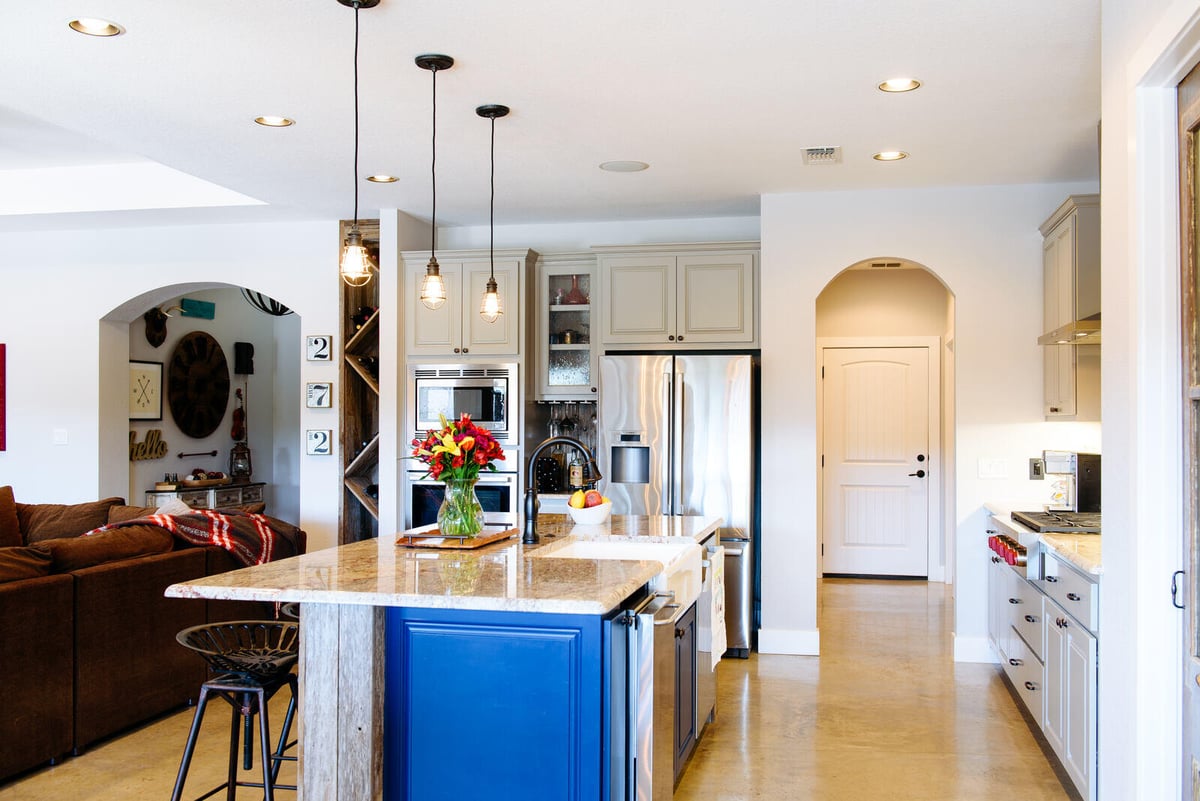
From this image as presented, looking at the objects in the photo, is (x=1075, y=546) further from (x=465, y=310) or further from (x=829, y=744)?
(x=465, y=310)

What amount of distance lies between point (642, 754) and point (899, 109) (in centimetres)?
270

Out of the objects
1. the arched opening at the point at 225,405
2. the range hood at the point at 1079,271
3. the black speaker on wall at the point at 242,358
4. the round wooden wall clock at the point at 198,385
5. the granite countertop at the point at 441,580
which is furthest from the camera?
the black speaker on wall at the point at 242,358

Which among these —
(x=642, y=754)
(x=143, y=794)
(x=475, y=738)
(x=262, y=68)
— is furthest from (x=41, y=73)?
(x=642, y=754)

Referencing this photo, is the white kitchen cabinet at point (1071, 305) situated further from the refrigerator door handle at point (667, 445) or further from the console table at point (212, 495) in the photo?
the console table at point (212, 495)

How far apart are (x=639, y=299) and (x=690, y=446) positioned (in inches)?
37.4

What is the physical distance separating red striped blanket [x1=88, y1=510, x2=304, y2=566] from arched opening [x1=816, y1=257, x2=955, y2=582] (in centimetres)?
453

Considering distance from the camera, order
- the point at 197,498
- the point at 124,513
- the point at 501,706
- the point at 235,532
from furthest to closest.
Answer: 1. the point at 197,498
2. the point at 124,513
3. the point at 235,532
4. the point at 501,706

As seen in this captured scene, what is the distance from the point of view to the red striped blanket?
441cm

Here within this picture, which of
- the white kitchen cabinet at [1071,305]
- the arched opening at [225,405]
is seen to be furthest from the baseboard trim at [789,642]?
the arched opening at [225,405]

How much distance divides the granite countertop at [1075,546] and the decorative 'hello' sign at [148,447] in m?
6.19

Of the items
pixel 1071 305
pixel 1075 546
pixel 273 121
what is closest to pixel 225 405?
pixel 273 121

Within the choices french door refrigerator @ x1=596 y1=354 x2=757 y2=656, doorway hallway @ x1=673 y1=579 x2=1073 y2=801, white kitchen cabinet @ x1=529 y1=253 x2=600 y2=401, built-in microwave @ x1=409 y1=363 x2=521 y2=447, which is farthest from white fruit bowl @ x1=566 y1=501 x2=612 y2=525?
white kitchen cabinet @ x1=529 y1=253 x2=600 y2=401

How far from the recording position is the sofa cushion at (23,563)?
3.50 metres

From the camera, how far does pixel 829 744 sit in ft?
13.0
